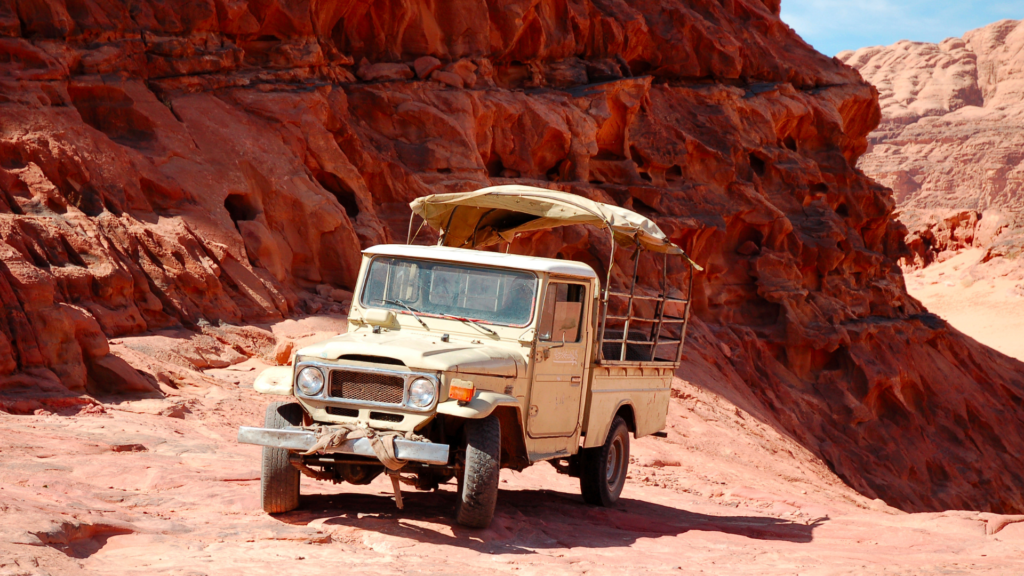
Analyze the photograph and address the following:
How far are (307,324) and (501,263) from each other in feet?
26.7

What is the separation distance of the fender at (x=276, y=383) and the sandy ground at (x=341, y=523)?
2.87 feet

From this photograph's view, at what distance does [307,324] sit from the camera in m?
15.0

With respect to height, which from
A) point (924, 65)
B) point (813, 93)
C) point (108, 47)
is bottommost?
point (108, 47)

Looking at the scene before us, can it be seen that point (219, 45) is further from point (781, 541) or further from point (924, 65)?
point (924, 65)

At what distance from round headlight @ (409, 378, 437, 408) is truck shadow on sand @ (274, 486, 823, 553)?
2.95 feet

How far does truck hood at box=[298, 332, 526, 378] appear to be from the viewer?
6.45 metres

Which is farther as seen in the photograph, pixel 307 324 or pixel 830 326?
pixel 830 326

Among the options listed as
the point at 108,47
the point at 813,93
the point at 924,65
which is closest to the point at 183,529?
the point at 108,47

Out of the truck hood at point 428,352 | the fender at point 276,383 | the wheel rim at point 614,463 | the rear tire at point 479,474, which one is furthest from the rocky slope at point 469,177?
the wheel rim at point 614,463

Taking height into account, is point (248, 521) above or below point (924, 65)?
below

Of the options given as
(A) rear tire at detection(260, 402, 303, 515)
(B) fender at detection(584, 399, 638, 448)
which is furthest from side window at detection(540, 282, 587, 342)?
(A) rear tire at detection(260, 402, 303, 515)

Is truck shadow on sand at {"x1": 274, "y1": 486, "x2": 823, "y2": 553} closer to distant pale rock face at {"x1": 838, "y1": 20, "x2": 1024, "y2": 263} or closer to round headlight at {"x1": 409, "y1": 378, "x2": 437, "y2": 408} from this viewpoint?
round headlight at {"x1": 409, "y1": 378, "x2": 437, "y2": 408}

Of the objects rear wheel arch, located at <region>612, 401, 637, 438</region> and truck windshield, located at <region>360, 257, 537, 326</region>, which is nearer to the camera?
truck windshield, located at <region>360, 257, 537, 326</region>

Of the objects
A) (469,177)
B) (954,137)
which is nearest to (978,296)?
(954,137)
